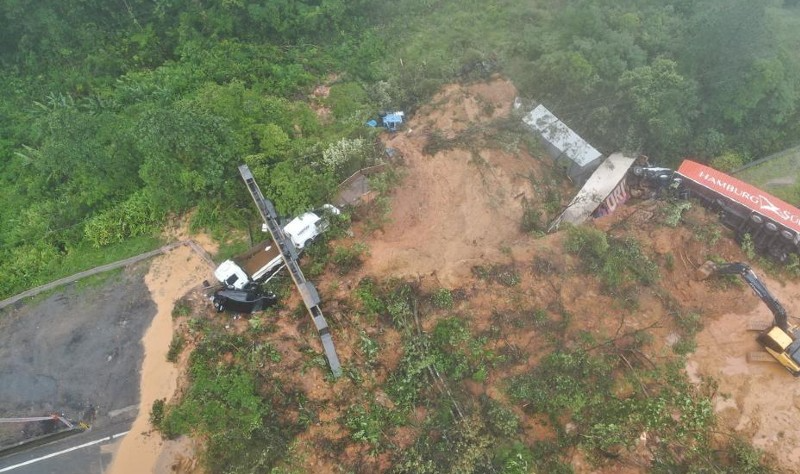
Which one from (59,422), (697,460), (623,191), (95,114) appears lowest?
(697,460)

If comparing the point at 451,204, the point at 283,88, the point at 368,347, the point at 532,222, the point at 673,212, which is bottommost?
the point at 673,212

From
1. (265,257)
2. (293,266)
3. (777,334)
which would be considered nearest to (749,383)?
(777,334)

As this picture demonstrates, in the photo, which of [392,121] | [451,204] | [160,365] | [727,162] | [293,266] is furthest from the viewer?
[392,121]

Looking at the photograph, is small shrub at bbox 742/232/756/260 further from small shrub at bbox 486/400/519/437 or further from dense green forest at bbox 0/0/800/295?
small shrub at bbox 486/400/519/437

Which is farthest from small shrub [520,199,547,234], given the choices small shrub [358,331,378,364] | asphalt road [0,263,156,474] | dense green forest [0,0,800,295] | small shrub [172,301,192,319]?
asphalt road [0,263,156,474]

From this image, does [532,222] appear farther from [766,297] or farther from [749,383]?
[749,383]

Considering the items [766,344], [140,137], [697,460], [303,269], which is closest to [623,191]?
[766,344]

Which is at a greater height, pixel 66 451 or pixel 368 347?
pixel 66 451

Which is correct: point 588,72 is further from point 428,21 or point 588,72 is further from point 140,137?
point 140,137
